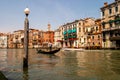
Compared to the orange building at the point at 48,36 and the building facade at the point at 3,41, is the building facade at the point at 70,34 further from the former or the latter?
the building facade at the point at 3,41

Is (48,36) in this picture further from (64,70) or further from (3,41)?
(64,70)

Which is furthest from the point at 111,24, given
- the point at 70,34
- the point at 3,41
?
the point at 3,41

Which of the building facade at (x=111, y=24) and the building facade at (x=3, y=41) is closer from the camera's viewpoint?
the building facade at (x=111, y=24)

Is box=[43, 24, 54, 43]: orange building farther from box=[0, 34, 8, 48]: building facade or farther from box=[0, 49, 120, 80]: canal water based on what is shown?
box=[0, 49, 120, 80]: canal water

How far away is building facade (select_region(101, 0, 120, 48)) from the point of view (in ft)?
148

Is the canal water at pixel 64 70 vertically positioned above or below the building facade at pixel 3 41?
below

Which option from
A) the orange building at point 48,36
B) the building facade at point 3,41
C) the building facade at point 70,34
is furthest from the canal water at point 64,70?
the building facade at point 3,41

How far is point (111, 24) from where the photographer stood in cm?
4703

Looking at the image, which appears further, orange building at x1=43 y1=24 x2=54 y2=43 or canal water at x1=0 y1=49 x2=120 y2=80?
orange building at x1=43 y1=24 x2=54 y2=43

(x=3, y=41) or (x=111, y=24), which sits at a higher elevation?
(x=111, y=24)

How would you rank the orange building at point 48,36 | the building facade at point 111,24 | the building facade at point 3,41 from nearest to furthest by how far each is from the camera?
the building facade at point 111,24 < the orange building at point 48,36 < the building facade at point 3,41

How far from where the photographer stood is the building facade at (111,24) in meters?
45.0

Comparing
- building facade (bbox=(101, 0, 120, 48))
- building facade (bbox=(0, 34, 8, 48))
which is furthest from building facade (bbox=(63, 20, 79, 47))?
building facade (bbox=(0, 34, 8, 48))

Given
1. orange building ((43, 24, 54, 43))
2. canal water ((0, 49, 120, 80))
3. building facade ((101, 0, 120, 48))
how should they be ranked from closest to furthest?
canal water ((0, 49, 120, 80)) < building facade ((101, 0, 120, 48)) < orange building ((43, 24, 54, 43))
